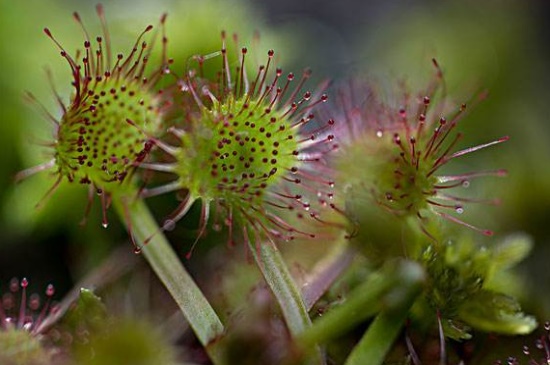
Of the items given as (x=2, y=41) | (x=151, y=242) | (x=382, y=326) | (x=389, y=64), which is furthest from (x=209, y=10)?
(x=382, y=326)

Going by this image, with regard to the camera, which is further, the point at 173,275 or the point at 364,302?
the point at 173,275

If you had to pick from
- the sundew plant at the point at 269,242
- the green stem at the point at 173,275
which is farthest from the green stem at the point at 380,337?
the green stem at the point at 173,275

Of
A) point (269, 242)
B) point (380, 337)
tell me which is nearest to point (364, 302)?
point (380, 337)

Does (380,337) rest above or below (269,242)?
below

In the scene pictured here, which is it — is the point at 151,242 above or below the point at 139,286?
above

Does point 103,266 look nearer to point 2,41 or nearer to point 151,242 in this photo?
point 151,242

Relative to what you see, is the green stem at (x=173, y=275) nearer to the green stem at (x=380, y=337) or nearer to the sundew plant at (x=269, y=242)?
the sundew plant at (x=269, y=242)

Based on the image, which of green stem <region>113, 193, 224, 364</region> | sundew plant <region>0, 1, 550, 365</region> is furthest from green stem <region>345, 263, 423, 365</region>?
green stem <region>113, 193, 224, 364</region>

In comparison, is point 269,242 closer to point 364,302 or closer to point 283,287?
point 283,287
